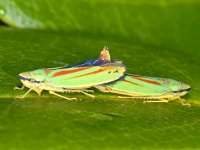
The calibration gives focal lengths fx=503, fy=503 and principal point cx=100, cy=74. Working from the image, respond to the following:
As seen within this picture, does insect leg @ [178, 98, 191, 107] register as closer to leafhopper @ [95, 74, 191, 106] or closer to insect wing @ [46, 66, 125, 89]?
leafhopper @ [95, 74, 191, 106]

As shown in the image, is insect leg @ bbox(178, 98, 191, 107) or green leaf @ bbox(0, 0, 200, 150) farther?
insect leg @ bbox(178, 98, 191, 107)

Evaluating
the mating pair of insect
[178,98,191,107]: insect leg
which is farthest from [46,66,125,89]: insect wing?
[178,98,191,107]: insect leg

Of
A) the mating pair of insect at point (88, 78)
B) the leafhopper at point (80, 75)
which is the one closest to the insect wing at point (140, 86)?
the mating pair of insect at point (88, 78)

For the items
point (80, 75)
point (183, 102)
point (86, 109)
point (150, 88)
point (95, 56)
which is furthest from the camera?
point (95, 56)

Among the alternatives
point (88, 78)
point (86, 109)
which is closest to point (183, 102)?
point (88, 78)

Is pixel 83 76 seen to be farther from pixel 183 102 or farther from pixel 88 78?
pixel 183 102

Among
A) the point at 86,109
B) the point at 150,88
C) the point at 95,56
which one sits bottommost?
the point at 86,109

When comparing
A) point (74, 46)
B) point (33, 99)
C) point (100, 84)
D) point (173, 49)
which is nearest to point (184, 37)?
point (173, 49)

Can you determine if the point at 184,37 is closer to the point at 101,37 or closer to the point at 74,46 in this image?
the point at 101,37

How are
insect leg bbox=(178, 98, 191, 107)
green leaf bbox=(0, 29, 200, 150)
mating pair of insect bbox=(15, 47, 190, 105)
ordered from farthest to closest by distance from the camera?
insect leg bbox=(178, 98, 191, 107) < mating pair of insect bbox=(15, 47, 190, 105) < green leaf bbox=(0, 29, 200, 150)
